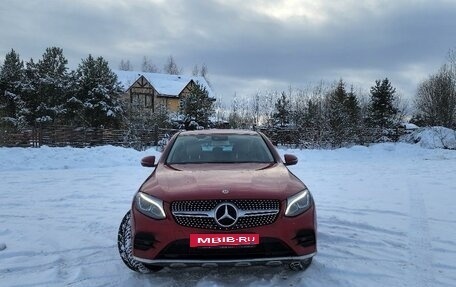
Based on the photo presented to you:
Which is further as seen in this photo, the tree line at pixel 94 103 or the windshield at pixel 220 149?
the tree line at pixel 94 103

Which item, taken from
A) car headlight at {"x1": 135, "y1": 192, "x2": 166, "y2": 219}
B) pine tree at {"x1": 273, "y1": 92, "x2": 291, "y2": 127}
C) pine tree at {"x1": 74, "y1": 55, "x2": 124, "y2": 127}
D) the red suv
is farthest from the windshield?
pine tree at {"x1": 273, "y1": 92, "x2": 291, "y2": 127}

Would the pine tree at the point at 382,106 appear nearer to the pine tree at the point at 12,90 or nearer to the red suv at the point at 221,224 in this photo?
the pine tree at the point at 12,90

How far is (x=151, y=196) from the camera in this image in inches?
164

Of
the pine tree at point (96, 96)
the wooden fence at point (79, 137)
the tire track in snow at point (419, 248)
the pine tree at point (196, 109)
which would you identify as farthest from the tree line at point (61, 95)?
the tire track in snow at point (419, 248)

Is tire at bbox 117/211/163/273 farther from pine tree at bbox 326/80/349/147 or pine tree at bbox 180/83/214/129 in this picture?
pine tree at bbox 180/83/214/129

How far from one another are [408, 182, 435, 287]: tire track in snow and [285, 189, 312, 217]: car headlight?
1.25 metres

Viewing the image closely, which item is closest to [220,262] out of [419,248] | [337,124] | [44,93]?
[419,248]

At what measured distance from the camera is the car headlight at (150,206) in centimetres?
400

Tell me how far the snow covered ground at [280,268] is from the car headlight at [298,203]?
70 centimetres

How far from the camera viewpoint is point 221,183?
425 cm

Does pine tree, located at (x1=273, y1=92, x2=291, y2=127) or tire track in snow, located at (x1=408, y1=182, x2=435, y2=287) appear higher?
pine tree, located at (x1=273, y1=92, x2=291, y2=127)

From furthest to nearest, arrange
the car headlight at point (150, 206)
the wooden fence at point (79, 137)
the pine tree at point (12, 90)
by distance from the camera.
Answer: the pine tree at point (12, 90) → the wooden fence at point (79, 137) → the car headlight at point (150, 206)

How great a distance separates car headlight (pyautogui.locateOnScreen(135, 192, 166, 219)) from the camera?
13.1 feet

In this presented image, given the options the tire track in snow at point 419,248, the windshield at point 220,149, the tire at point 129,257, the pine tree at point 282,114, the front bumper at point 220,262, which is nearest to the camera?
the front bumper at point 220,262
